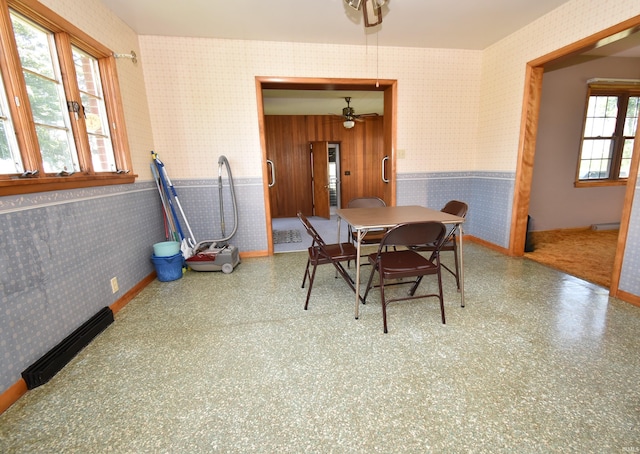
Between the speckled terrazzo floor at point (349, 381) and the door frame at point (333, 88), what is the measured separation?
5.97 ft

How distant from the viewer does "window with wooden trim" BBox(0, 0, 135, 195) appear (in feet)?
5.34

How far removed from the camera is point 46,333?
1.72 metres

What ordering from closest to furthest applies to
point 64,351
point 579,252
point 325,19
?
1. point 64,351
2. point 325,19
3. point 579,252

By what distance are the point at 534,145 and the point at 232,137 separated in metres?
3.61

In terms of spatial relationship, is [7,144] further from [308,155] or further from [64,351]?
[308,155]

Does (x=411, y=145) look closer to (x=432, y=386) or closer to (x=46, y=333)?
(x=432, y=386)

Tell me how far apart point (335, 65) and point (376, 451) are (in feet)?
12.6

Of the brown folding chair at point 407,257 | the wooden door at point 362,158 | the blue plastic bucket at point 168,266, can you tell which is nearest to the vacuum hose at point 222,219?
the blue plastic bucket at point 168,266

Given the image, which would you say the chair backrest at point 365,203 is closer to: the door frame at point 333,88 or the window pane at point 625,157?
the door frame at point 333,88

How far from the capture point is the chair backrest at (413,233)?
1784 millimetres

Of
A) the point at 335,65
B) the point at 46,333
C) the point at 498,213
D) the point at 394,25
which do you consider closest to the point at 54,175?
the point at 46,333

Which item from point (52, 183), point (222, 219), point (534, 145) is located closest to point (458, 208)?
point (534, 145)

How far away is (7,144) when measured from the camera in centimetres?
163

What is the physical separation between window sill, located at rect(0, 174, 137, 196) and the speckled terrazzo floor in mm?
1080
